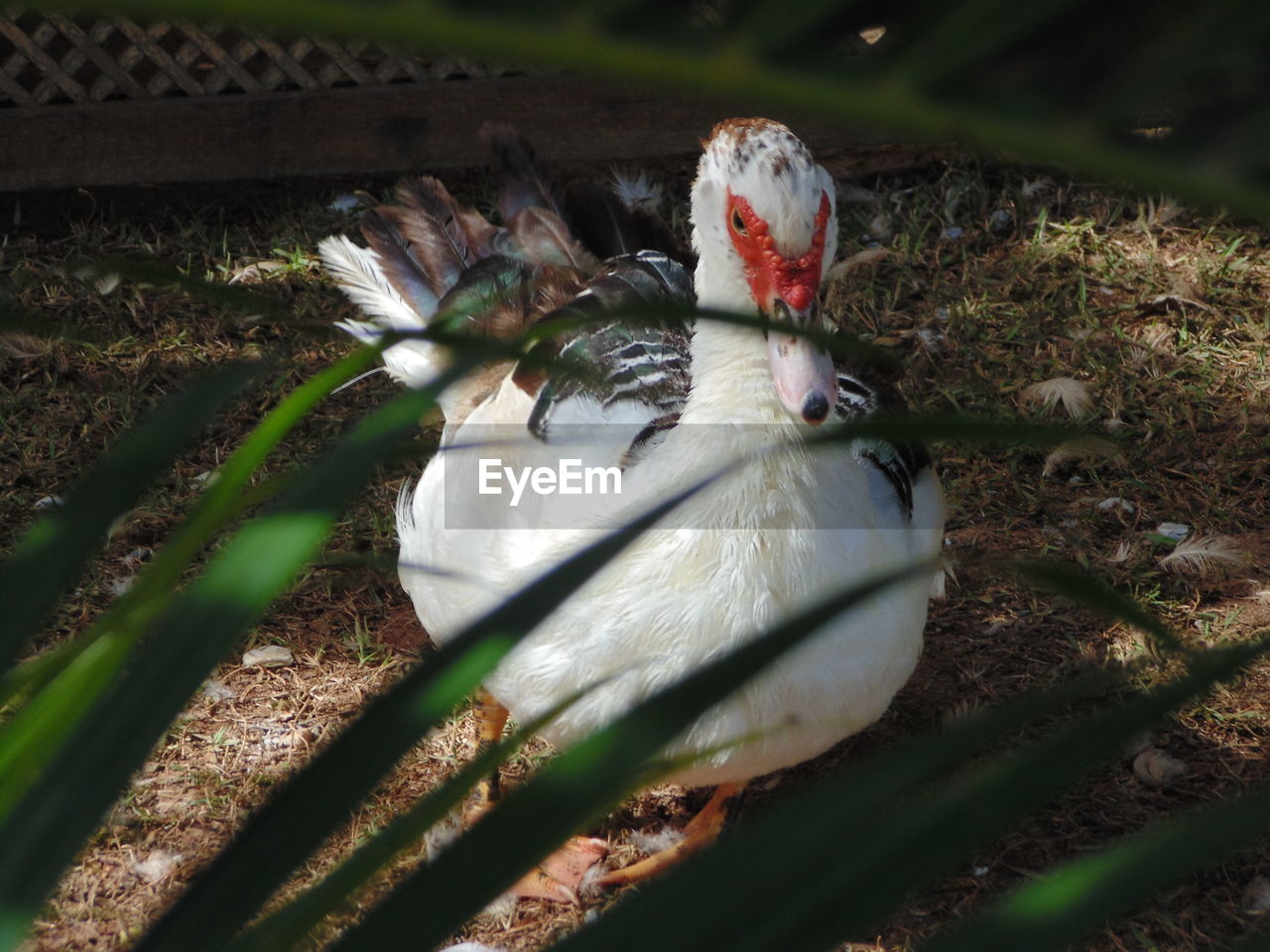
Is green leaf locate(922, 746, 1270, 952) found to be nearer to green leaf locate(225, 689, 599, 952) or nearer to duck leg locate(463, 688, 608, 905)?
green leaf locate(225, 689, 599, 952)

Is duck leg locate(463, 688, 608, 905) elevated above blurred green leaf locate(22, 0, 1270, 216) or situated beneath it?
situated beneath

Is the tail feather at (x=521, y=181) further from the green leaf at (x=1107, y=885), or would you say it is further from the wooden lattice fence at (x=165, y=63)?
the green leaf at (x=1107, y=885)

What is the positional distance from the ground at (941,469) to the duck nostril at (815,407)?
806 mm

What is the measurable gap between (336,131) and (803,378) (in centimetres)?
313

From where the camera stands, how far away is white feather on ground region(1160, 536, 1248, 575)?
3.08 m

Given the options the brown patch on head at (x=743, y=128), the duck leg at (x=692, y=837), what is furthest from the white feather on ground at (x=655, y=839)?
the brown patch on head at (x=743, y=128)

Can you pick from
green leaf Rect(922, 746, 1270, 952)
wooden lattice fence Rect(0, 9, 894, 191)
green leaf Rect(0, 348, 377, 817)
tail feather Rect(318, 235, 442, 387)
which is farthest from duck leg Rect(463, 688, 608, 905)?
wooden lattice fence Rect(0, 9, 894, 191)

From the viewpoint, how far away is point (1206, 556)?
3.10 metres

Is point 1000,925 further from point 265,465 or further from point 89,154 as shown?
point 89,154

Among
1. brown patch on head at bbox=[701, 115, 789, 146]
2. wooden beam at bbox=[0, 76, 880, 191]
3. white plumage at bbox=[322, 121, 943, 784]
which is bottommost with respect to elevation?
white plumage at bbox=[322, 121, 943, 784]

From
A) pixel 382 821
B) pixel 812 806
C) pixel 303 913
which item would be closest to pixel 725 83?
pixel 812 806

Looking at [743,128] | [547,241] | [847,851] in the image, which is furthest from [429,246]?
[847,851]

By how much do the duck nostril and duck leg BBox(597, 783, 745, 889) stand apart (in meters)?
1.00

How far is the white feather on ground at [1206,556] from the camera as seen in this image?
308 cm
